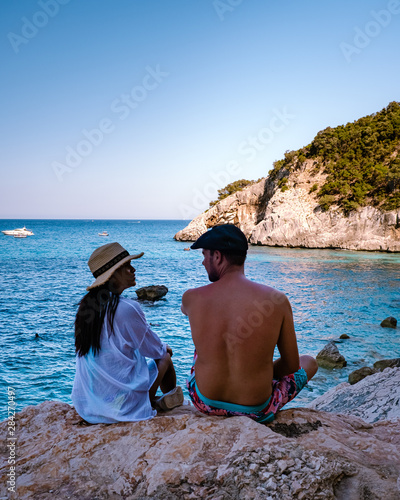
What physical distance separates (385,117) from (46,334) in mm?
47037

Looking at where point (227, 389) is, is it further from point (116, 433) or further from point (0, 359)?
point (0, 359)

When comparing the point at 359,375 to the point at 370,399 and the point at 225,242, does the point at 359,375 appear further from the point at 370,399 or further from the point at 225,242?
the point at 225,242

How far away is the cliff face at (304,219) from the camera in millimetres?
37625

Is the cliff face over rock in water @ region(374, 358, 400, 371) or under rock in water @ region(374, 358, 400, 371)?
over

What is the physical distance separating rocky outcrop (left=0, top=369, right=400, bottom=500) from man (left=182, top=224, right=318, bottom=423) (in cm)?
18

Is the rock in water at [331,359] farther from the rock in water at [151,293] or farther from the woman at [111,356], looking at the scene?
the rock in water at [151,293]

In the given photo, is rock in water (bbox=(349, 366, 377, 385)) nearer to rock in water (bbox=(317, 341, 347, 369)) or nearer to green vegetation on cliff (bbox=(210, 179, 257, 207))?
rock in water (bbox=(317, 341, 347, 369))

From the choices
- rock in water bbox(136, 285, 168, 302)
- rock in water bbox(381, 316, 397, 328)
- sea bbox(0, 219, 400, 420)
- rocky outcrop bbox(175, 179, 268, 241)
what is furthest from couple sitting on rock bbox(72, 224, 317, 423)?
rocky outcrop bbox(175, 179, 268, 241)

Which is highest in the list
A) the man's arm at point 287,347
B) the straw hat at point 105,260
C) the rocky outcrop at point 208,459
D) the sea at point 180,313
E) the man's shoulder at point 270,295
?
the straw hat at point 105,260

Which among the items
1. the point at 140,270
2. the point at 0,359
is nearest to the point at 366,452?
the point at 0,359

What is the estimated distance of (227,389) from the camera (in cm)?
297

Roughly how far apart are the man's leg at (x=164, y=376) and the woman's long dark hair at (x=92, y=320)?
27.3 inches

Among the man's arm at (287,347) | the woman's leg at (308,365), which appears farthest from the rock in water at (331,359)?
the man's arm at (287,347)

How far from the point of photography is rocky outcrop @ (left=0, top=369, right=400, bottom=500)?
2277 mm
